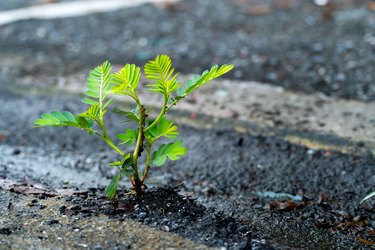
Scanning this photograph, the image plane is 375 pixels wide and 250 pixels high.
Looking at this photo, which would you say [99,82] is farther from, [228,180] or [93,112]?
[228,180]

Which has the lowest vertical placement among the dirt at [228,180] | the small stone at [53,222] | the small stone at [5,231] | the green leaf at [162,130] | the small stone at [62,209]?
the dirt at [228,180]

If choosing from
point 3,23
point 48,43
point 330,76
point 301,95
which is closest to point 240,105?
point 301,95

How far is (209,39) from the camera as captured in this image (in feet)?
15.2

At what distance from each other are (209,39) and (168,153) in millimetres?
3019

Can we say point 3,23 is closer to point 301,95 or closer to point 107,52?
point 107,52

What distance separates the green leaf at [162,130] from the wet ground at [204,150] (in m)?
0.23

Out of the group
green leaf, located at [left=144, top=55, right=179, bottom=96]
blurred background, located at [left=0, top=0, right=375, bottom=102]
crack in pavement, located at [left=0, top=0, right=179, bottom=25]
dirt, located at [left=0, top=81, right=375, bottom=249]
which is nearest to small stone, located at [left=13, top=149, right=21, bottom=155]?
dirt, located at [left=0, top=81, right=375, bottom=249]

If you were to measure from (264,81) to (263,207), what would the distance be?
1.69 metres

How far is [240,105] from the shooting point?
11.0 feet

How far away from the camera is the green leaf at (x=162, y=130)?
1.75 metres

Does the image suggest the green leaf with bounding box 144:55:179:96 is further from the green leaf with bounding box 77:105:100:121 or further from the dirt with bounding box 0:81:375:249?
the dirt with bounding box 0:81:375:249

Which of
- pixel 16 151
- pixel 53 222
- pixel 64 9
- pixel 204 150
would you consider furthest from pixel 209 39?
pixel 53 222

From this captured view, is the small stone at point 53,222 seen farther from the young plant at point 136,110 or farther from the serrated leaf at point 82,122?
the serrated leaf at point 82,122

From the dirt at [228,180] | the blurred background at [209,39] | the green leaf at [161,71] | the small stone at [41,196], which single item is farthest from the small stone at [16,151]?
the green leaf at [161,71]
